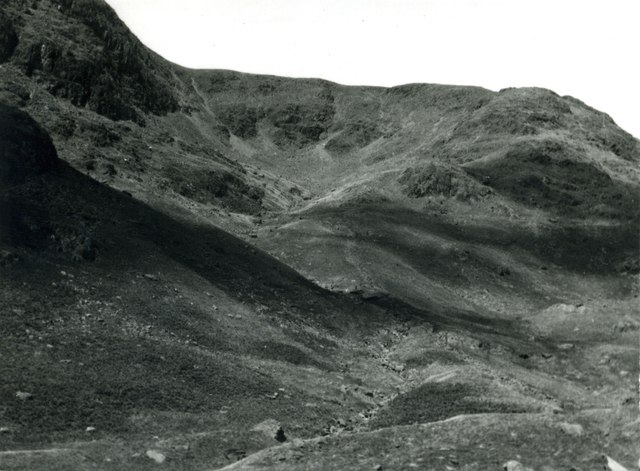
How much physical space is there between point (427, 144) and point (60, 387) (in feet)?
331

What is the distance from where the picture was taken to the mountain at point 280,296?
62.6ft

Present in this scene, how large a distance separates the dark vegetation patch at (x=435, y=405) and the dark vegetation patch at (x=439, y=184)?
174ft

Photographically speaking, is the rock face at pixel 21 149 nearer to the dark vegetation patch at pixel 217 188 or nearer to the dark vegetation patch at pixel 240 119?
the dark vegetation patch at pixel 217 188

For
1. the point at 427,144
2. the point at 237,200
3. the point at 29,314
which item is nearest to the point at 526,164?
the point at 427,144

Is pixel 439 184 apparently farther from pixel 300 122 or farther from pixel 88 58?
pixel 300 122

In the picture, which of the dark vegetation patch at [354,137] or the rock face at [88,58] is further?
the dark vegetation patch at [354,137]

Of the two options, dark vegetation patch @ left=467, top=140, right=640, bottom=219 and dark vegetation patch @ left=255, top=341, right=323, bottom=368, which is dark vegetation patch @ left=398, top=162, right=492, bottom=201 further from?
dark vegetation patch @ left=255, top=341, right=323, bottom=368

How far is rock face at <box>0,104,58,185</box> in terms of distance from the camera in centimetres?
3631

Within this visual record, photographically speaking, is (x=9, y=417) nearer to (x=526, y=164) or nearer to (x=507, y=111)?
(x=526, y=164)

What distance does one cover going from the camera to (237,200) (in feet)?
248

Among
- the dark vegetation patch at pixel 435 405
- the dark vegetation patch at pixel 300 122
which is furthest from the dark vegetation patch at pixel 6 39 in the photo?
the dark vegetation patch at pixel 300 122

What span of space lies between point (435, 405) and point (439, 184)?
186 ft

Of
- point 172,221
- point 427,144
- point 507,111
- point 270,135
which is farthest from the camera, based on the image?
point 270,135

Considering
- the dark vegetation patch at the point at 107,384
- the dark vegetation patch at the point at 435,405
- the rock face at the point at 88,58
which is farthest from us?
the rock face at the point at 88,58
